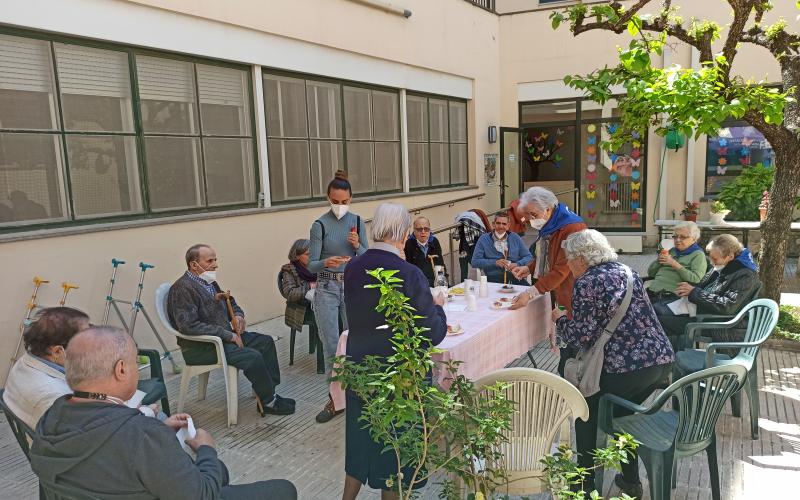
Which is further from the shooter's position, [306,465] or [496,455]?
[306,465]

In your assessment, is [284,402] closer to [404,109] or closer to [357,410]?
[357,410]

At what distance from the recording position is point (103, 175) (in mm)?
5398

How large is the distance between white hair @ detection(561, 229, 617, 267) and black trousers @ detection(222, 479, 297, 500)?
1.86 m

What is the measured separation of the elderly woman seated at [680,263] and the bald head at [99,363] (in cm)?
433

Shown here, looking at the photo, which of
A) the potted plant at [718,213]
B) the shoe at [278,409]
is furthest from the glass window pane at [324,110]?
the potted plant at [718,213]

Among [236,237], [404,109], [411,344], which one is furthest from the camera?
[404,109]

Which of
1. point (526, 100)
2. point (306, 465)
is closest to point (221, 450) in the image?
point (306, 465)

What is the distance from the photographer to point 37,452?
1.86 metres

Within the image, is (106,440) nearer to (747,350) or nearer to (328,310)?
(328,310)

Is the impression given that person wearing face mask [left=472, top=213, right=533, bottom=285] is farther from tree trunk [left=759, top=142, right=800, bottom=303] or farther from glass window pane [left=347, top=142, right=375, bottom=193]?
glass window pane [left=347, top=142, right=375, bottom=193]

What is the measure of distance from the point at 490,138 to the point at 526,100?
3.84 ft

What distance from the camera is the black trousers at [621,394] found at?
2.94 metres

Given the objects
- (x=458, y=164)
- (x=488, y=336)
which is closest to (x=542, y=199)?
(x=488, y=336)

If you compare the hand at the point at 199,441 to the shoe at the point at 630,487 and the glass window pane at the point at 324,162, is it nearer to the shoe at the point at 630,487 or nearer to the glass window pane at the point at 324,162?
the shoe at the point at 630,487
